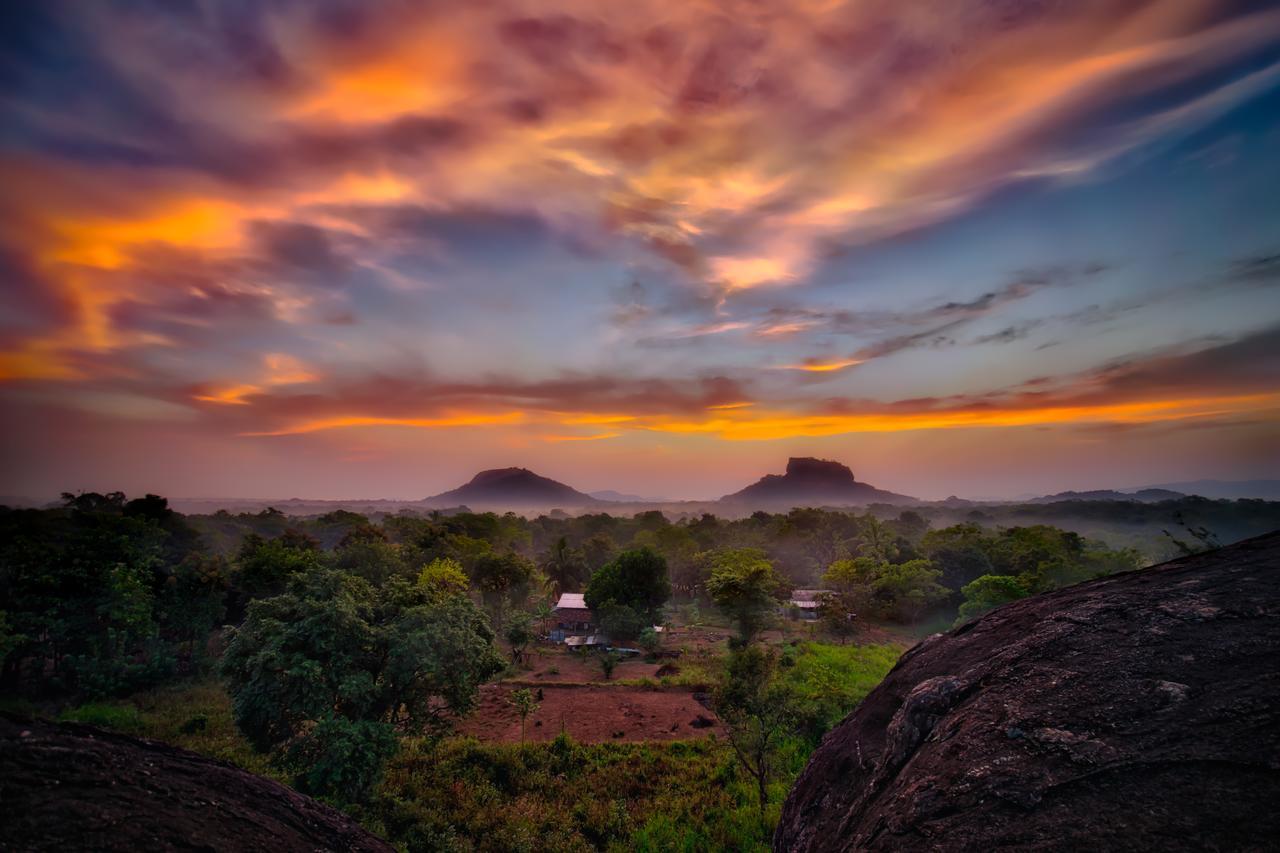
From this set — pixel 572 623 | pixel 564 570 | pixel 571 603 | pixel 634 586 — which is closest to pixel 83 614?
pixel 572 623

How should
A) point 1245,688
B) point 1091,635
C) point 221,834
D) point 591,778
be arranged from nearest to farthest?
point 1245,688 < point 221,834 < point 1091,635 < point 591,778

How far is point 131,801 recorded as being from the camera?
5879 millimetres

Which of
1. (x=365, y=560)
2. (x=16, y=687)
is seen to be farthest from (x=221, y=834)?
(x=365, y=560)

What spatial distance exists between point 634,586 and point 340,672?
35513 millimetres

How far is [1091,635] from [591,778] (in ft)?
66.8

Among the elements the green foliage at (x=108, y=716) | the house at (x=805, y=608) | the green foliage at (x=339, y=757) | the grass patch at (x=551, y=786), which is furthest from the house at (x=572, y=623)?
the green foliage at (x=339, y=757)

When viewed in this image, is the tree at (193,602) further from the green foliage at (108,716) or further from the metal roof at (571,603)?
the metal roof at (571,603)

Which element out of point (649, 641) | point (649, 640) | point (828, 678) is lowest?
point (649, 641)

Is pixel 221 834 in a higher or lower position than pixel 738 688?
higher

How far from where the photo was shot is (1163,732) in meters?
5.21

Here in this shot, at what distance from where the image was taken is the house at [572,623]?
51600 mm

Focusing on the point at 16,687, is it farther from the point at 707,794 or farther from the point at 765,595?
the point at 765,595

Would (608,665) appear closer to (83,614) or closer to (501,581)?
(501,581)

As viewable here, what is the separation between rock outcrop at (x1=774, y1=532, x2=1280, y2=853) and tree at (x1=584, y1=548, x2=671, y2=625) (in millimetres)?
42626
